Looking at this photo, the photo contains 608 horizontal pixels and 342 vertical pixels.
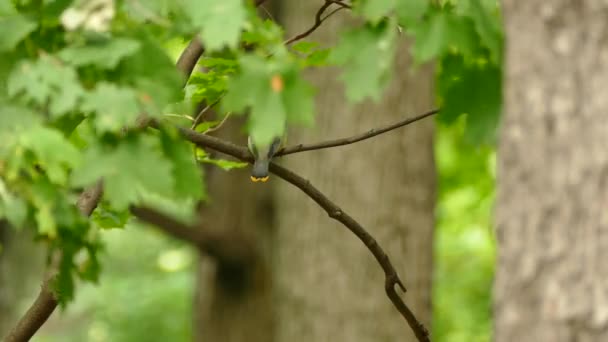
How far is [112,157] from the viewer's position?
159cm

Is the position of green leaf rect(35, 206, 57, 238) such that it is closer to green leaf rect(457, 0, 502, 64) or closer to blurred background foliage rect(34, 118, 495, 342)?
green leaf rect(457, 0, 502, 64)

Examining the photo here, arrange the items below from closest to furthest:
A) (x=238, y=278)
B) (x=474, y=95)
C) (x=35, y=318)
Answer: (x=474, y=95), (x=35, y=318), (x=238, y=278)

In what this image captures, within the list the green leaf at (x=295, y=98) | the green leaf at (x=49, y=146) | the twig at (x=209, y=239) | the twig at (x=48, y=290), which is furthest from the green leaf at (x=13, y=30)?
the twig at (x=209, y=239)

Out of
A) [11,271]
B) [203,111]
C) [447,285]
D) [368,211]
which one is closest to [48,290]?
[203,111]

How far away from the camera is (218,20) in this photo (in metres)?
1.61

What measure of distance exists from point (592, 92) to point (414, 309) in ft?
13.8

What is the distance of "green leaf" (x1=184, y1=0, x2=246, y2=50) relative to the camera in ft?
5.19

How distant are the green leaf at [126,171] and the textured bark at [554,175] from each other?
1.88 ft

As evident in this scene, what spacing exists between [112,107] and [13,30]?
231 mm

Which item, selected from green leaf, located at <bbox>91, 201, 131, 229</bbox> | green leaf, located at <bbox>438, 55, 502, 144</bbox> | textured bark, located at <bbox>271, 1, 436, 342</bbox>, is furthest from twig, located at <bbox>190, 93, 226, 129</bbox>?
textured bark, located at <bbox>271, 1, 436, 342</bbox>

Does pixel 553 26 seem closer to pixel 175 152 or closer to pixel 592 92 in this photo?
pixel 592 92

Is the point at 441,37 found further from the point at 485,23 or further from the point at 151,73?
the point at 151,73

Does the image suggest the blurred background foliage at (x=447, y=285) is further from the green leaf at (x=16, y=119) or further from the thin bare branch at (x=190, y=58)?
the green leaf at (x=16, y=119)

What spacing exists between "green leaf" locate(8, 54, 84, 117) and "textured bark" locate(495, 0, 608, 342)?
692mm
